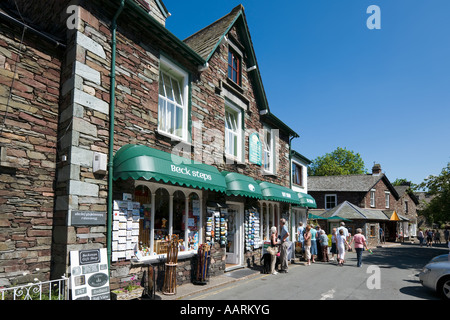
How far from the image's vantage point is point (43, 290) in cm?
602

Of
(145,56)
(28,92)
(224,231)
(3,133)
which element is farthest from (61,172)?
(224,231)

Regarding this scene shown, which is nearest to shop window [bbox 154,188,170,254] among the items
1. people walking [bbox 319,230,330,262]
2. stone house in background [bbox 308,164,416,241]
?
people walking [bbox 319,230,330,262]

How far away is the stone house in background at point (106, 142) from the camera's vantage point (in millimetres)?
6176

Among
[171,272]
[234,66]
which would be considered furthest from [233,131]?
[171,272]

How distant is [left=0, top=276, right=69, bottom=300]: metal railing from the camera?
548 cm

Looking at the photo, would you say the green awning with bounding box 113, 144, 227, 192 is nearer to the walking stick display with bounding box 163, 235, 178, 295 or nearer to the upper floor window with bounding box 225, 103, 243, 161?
the walking stick display with bounding box 163, 235, 178, 295

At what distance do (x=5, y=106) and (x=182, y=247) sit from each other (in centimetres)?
564

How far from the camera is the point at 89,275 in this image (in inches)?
245

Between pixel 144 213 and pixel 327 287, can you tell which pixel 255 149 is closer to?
pixel 327 287

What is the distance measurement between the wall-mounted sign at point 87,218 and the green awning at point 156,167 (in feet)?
2.91

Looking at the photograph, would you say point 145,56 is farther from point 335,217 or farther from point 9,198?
point 335,217

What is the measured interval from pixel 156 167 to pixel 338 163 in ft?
197

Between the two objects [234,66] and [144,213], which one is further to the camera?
[234,66]

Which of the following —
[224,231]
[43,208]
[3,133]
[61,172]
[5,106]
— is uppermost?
[5,106]
